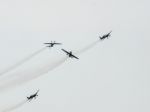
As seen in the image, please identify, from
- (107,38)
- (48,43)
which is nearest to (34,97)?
(48,43)

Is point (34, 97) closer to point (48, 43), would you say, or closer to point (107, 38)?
point (48, 43)

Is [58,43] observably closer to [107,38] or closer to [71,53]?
[71,53]

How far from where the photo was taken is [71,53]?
5712 cm

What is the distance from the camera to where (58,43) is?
5903 centimetres

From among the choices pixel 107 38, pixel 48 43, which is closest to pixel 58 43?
pixel 48 43

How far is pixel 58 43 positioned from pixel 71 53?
129 inches

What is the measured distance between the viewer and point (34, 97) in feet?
186

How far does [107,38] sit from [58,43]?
8.11m

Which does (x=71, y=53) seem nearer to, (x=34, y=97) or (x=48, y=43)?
(x=48, y=43)

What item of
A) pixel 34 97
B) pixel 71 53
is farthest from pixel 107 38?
pixel 34 97

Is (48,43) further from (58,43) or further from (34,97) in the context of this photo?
(34,97)

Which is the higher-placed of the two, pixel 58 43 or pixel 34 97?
pixel 58 43

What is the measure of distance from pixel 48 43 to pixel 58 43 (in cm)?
167

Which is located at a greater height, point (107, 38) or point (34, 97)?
point (107, 38)
